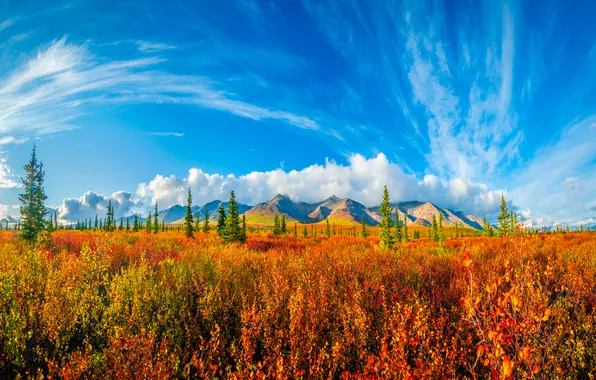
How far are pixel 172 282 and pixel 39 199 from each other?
76.5ft

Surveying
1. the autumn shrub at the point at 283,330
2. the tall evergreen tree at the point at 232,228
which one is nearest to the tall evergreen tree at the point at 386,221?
the tall evergreen tree at the point at 232,228

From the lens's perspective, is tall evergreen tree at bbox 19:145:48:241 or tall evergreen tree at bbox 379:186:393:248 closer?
tall evergreen tree at bbox 19:145:48:241

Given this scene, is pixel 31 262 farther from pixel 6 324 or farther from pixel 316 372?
pixel 316 372

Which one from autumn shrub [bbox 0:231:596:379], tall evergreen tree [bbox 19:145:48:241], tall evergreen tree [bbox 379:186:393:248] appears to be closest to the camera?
autumn shrub [bbox 0:231:596:379]

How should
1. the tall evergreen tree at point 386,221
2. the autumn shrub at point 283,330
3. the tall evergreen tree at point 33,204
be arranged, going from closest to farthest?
1. the autumn shrub at point 283,330
2. the tall evergreen tree at point 33,204
3. the tall evergreen tree at point 386,221

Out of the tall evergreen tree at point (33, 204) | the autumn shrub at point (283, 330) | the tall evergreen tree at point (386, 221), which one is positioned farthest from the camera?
the tall evergreen tree at point (386, 221)

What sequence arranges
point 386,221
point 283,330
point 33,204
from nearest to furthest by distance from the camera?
1. point 283,330
2. point 33,204
3. point 386,221

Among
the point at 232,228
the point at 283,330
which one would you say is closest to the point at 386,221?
the point at 232,228

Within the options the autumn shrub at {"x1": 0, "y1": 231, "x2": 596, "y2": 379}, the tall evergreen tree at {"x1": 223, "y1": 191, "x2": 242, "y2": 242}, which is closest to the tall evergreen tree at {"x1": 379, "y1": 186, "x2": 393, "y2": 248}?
the tall evergreen tree at {"x1": 223, "y1": 191, "x2": 242, "y2": 242}

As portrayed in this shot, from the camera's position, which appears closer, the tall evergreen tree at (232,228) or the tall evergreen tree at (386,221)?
the tall evergreen tree at (232,228)

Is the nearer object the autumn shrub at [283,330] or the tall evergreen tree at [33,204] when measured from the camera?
the autumn shrub at [283,330]

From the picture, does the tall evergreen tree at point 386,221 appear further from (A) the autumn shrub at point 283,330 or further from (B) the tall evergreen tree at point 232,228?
(A) the autumn shrub at point 283,330

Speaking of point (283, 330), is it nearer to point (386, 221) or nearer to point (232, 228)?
point (232, 228)

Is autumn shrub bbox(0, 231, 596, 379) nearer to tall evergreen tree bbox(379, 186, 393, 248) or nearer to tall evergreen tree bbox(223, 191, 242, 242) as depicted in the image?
tall evergreen tree bbox(223, 191, 242, 242)
